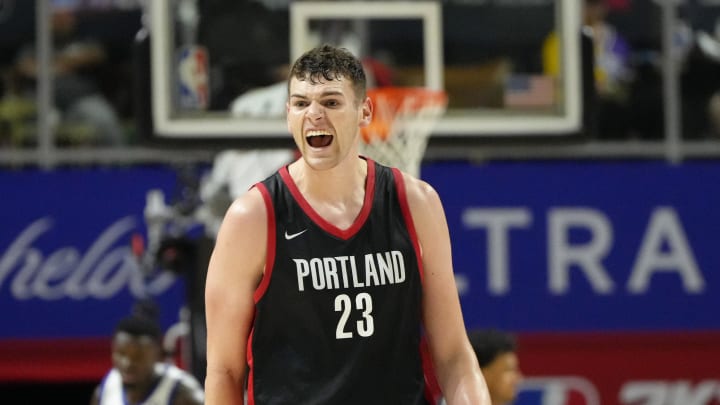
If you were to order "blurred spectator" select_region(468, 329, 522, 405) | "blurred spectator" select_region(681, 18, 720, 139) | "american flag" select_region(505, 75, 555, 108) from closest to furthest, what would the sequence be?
"blurred spectator" select_region(468, 329, 522, 405), "american flag" select_region(505, 75, 555, 108), "blurred spectator" select_region(681, 18, 720, 139)

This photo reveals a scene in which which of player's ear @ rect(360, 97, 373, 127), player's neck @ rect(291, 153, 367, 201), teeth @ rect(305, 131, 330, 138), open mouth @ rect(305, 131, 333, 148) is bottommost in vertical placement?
player's neck @ rect(291, 153, 367, 201)

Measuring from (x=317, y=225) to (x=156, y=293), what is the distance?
19.6 feet

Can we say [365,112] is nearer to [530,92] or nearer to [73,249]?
[530,92]

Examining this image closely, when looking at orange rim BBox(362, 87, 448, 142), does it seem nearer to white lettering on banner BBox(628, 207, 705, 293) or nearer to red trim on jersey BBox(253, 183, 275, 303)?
white lettering on banner BBox(628, 207, 705, 293)

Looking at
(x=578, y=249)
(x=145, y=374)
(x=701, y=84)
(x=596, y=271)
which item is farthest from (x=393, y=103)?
(x=701, y=84)

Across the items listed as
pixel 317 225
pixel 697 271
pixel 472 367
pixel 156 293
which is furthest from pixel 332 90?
pixel 697 271

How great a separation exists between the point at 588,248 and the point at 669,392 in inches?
45.8

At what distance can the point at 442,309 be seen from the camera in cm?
310

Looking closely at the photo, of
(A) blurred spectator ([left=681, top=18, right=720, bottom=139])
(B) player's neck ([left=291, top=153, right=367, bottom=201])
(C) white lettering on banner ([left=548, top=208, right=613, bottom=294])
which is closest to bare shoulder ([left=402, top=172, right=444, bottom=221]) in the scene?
(B) player's neck ([left=291, top=153, right=367, bottom=201])

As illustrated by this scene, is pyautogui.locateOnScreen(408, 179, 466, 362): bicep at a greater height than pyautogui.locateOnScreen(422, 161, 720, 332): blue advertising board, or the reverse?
pyautogui.locateOnScreen(408, 179, 466, 362): bicep

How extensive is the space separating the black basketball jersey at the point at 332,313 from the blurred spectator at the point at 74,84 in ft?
21.0

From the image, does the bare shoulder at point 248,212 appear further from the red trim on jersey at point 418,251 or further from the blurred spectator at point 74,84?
the blurred spectator at point 74,84

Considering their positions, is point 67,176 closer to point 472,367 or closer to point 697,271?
point 697,271

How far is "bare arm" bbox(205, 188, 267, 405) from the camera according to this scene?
300 centimetres
